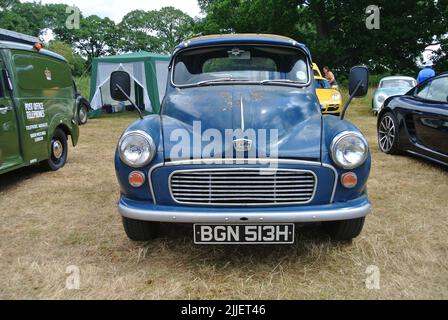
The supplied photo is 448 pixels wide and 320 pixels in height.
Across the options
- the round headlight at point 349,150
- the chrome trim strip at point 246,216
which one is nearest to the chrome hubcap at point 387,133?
the round headlight at point 349,150

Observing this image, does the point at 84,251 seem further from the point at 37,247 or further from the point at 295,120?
the point at 295,120

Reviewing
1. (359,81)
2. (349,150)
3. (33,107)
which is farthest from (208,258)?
(33,107)

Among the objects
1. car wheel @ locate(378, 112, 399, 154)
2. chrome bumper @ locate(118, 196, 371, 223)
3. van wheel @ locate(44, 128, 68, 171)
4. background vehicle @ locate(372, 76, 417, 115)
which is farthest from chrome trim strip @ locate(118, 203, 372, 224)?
background vehicle @ locate(372, 76, 417, 115)

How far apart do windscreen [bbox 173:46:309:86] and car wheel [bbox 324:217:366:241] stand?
55.5 inches

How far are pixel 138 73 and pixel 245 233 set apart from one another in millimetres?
12447

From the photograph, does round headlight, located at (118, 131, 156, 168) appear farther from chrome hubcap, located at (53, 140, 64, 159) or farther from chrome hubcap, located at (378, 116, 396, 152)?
chrome hubcap, located at (378, 116, 396, 152)

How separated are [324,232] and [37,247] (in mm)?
2414

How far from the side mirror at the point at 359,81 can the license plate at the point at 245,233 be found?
167 centimetres

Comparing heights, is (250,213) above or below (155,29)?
below

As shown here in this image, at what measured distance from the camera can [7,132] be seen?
4.87 meters

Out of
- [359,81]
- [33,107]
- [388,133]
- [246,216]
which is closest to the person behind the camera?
[246,216]

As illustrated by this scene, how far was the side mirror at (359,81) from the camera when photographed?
381 cm

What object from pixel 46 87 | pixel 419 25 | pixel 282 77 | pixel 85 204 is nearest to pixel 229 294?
pixel 282 77

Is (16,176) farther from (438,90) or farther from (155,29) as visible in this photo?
(155,29)
